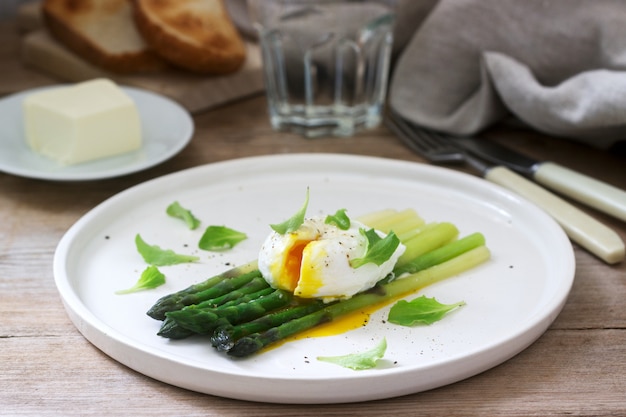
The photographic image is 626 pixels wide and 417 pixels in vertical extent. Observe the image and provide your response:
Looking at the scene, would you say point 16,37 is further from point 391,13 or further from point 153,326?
point 153,326

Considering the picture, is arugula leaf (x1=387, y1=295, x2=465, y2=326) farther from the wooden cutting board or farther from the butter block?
the wooden cutting board

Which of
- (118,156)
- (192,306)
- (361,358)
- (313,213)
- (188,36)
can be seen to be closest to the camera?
(361,358)

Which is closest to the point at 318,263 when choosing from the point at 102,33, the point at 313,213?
the point at 313,213

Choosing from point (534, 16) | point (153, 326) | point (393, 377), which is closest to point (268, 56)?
point (534, 16)

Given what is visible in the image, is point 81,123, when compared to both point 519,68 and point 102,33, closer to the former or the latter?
point 102,33

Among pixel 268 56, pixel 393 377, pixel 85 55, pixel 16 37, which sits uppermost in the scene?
pixel 393 377
